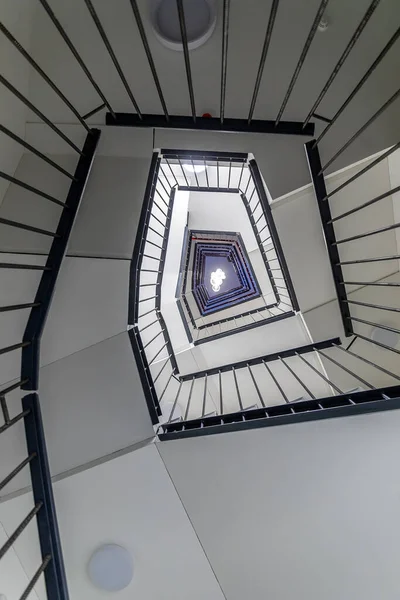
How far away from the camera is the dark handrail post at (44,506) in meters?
1.38

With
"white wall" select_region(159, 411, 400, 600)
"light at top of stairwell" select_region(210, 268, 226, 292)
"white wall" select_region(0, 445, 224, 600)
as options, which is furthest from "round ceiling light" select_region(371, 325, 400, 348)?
"light at top of stairwell" select_region(210, 268, 226, 292)

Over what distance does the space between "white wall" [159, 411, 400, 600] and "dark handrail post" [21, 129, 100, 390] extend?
2.97 feet

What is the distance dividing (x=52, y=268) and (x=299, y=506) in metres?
1.74

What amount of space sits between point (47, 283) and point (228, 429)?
1262 mm

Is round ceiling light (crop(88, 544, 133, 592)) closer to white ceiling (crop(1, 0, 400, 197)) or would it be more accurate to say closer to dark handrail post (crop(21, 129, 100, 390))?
dark handrail post (crop(21, 129, 100, 390))

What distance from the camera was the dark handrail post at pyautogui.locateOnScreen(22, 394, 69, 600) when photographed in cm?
138

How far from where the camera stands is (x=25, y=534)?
1938 millimetres

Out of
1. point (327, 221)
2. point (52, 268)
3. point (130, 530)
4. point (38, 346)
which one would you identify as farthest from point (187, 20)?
point (130, 530)

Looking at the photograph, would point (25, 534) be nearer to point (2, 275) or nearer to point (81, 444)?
point (81, 444)

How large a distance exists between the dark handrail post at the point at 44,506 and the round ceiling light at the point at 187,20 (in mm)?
2250

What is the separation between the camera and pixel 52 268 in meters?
1.96

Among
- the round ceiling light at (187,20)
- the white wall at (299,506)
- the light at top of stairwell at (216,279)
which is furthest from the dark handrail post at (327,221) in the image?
the light at top of stairwell at (216,279)

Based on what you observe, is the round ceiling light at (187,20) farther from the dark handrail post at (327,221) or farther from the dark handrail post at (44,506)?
the dark handrail post at (44,506)

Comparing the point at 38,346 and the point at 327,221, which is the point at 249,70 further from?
the point at 38,346
